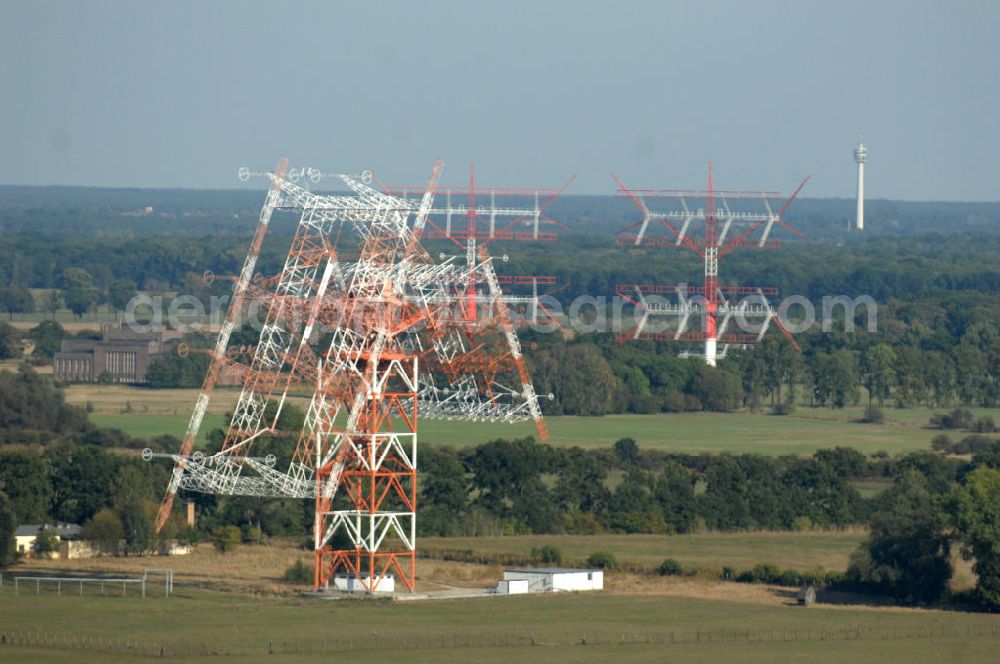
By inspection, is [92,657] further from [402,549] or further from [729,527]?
[729,527]

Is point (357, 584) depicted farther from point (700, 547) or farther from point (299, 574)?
point (700, 547)

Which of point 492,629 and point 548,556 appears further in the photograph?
point 548,556

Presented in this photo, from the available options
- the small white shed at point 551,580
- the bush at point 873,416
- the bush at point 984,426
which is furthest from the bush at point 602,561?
the bush at point 873,416

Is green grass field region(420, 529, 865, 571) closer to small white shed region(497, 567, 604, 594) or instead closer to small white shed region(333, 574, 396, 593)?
small white shed region(497, 567, 604, 594)

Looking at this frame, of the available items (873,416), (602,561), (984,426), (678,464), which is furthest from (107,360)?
(602,561)

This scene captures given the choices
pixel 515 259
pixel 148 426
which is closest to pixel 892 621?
pixel 148 426

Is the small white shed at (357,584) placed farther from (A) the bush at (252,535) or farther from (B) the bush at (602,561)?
(A) the bush at (252,535)

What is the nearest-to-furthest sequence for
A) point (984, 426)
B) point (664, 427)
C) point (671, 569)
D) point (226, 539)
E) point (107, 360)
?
point (671, 569) < point (226, 539) < point (984, 426) < point (664, 427) < point (107, 360)
